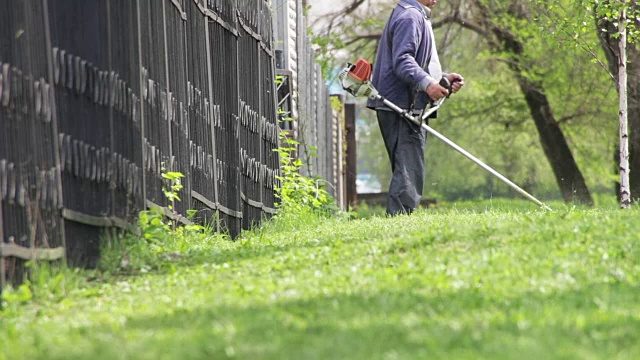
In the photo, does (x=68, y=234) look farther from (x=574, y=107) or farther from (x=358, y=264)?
(x=574, y=107)

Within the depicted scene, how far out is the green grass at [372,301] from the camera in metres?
4.08

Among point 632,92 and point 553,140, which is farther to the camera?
point 553,140

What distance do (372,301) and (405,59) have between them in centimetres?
589

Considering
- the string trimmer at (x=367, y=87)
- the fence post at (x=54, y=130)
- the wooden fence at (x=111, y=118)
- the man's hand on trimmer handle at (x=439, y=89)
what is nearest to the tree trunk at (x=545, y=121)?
the string trimmer at (x=367, y=87)

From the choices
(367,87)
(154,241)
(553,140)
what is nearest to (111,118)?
(154,241)

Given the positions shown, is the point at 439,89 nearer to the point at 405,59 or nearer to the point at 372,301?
the point at 405,59

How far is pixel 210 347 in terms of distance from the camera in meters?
4.05

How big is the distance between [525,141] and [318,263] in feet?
110

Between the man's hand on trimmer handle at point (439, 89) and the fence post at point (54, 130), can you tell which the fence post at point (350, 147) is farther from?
the fence post at point (54, 130)

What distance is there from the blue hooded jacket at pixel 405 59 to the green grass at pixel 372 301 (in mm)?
3373

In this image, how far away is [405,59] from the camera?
10.6 m

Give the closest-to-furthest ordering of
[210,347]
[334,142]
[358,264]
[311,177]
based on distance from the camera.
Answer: [210,347]
[358,264]
[311,177]
[334,142]

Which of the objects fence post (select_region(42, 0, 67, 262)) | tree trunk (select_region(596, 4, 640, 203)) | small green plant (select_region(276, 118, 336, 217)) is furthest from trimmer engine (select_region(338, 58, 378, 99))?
tree trunk (select_region(596, 4, 640, 203))

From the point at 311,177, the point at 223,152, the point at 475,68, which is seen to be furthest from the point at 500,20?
the point at 223,152
